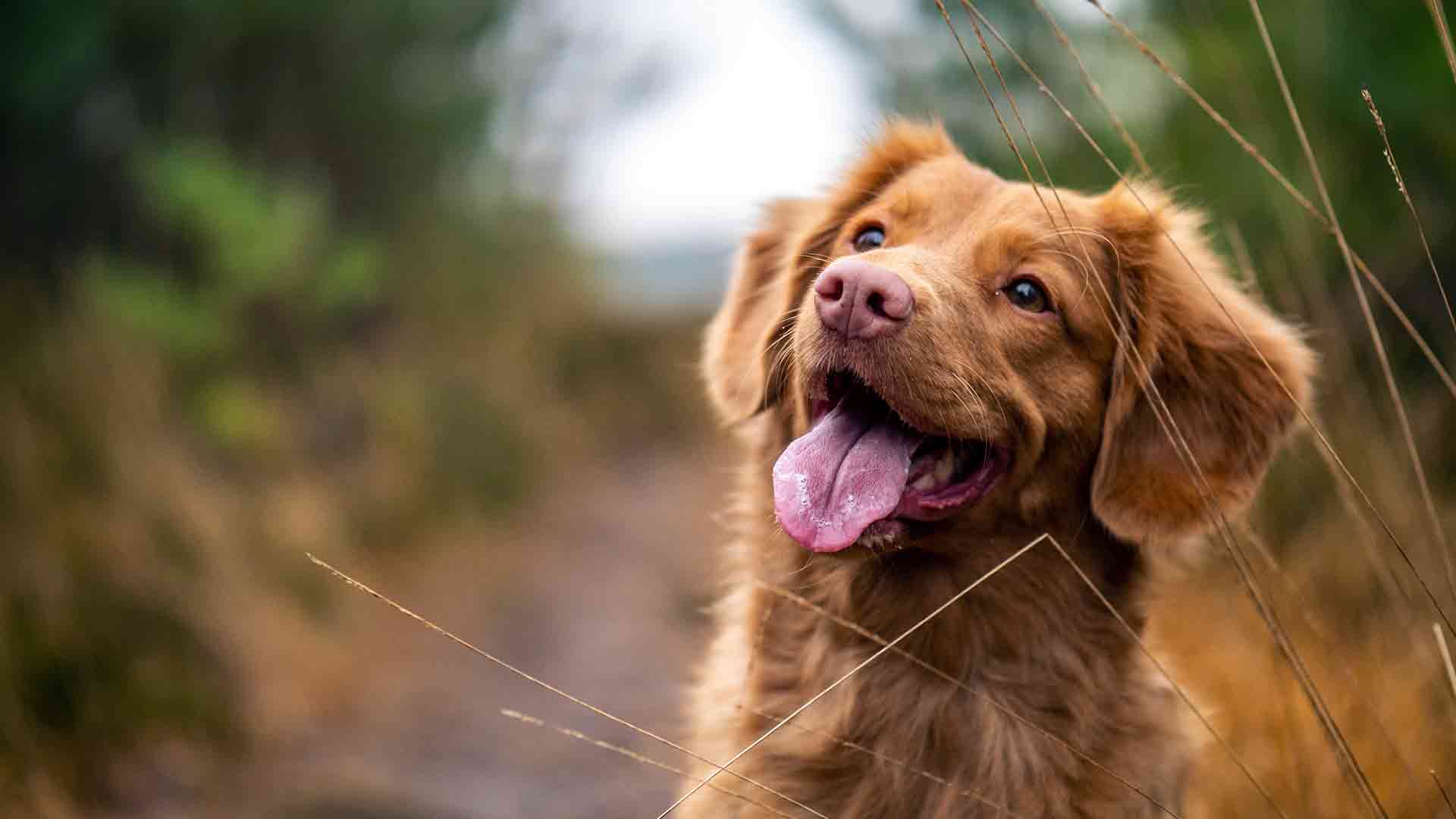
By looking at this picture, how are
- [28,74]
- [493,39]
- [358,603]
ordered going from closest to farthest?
1. [28,74]
2. [358,603]
3. [493,39]

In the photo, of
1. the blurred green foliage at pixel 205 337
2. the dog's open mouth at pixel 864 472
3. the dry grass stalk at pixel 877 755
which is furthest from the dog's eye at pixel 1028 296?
the blurred green foliage at pixel 205 337

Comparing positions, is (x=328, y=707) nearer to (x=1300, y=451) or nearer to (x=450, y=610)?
(x=450, y=610)

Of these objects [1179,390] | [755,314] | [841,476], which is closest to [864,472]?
[841,476]

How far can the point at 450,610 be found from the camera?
546cm

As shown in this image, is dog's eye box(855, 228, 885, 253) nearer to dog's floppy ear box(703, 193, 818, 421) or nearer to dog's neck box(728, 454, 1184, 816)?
dog's floppy ear box(703, 193, 818, 421)

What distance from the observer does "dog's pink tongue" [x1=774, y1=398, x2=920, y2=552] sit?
220 centimetres

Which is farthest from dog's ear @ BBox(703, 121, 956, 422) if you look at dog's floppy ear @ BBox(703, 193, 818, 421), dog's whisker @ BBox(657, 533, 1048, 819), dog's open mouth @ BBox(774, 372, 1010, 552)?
dog's whisker @ BBox(657, 533, 1048, 819)

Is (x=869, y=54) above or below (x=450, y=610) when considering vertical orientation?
above

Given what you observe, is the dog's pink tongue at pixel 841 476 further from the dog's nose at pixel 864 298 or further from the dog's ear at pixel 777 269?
the dog's ear at pixel 777 269

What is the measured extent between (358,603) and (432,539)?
0.93 m

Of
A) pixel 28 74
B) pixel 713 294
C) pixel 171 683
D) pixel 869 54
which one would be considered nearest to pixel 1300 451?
pixel 869 54

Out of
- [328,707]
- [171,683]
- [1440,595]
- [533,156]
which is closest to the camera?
[1440,595]

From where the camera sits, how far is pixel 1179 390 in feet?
8.47

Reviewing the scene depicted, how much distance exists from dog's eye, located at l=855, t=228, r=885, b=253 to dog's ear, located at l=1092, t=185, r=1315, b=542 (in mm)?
512
